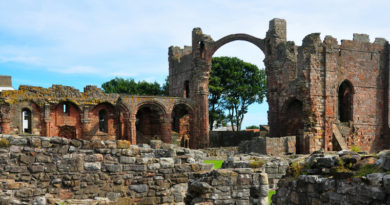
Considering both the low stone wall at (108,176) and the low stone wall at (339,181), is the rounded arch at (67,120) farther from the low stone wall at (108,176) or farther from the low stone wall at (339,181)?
the low stone wall at (339,181)

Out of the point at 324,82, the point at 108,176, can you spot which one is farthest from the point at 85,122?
the point at 108,176

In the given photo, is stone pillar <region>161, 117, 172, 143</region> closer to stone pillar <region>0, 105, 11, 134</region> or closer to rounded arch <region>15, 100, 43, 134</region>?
rounded arch <region>15, 100, 43, 134</region>

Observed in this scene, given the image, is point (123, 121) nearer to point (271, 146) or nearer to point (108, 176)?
point (271, 146)

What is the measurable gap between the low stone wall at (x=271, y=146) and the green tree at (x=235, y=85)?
61.7ft

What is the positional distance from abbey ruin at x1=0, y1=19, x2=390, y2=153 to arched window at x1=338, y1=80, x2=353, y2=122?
0.23 ft

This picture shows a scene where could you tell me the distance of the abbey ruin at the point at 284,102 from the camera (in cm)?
2261

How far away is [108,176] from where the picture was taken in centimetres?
774

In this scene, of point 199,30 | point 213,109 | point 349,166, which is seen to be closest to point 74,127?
point 199,30

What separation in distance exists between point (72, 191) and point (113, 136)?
2050cm

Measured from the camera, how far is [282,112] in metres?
24.8

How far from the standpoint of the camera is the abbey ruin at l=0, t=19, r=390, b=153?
22609 mm

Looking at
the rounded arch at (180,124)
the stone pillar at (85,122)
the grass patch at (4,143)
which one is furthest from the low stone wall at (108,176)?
the rounded arch at (180,124)

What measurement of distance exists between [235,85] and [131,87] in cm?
1213

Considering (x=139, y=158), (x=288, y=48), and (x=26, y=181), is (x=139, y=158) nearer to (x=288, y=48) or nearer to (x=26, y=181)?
(x=26, y=181)
